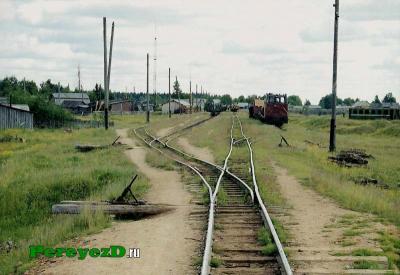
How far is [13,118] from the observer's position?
52438 millimetres

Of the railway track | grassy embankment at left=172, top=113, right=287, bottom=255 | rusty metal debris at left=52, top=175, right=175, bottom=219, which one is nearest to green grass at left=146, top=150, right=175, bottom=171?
grassy embankment at left=172, top=113, right=287, bottom=255

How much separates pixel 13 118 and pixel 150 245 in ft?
152

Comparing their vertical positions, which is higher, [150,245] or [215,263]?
Answer: [215,263]

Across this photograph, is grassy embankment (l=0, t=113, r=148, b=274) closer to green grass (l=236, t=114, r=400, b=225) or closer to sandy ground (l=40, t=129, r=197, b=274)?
sandy ground (l=40, t=129, r=197, b=274)

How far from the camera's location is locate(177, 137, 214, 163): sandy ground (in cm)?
2423

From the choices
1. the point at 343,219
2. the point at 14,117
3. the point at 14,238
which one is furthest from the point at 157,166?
the point at 14,117

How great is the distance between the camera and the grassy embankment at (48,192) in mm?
11086

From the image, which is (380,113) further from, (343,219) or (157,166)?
(343,219)

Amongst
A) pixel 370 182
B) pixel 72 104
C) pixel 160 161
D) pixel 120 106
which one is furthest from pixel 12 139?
pixel 120 106

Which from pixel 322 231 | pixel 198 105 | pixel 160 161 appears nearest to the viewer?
pixel 322 231

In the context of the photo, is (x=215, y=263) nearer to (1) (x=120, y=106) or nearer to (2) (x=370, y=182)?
(2) (x=370, y=182)

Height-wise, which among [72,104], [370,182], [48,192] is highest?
[72,104]

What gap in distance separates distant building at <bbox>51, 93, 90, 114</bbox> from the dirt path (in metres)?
90.1

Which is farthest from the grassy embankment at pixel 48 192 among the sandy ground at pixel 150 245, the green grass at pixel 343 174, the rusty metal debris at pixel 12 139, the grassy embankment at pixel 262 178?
the rusty metal debris at pixel 12 139
